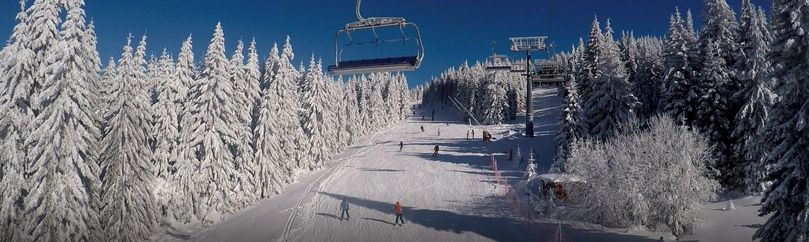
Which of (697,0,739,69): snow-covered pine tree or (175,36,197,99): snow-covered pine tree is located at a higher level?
(697,0,739,69): snow-covered pine tree

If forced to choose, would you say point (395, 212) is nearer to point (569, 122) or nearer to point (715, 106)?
point (569, 122)

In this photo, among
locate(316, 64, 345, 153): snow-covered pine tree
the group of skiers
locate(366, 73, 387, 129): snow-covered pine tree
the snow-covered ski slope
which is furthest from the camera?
locate(366, 73, 387, 129): snow-covered pine tree

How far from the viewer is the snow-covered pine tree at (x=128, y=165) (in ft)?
87.8

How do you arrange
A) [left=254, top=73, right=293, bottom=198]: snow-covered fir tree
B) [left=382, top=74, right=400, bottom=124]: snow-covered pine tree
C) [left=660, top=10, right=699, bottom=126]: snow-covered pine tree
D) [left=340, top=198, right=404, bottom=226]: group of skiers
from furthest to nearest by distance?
[left=382, top=74, right=400, bottom=124]: snow-covered pine tree
[left=254, top=73, right=293, bottom=198]: snow-covered fir tree
[left=660, top=10, right=699, bottom=126]: snow-covered pine tree
[left=340, top=198, right=404, bottom=226]: group of skiers

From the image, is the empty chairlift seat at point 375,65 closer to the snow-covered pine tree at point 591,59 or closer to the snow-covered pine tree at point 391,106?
the snow-covered pine tree at point 591,59

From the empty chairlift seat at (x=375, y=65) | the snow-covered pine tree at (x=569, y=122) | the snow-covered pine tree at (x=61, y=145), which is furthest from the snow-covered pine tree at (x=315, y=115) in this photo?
the empty chairlift seat at (x=375, y=65)

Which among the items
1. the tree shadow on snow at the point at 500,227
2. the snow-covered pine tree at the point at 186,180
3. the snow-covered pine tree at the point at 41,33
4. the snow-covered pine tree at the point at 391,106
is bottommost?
the tree shadow on snow at the point at 500,227

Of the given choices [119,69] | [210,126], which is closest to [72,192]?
[119,69]

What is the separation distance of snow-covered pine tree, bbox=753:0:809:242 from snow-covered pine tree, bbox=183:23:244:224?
30981 millimetres

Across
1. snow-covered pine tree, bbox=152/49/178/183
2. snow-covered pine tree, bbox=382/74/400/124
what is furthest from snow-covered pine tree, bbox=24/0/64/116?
snow-covered pine tree, bbox=382/74/400/124

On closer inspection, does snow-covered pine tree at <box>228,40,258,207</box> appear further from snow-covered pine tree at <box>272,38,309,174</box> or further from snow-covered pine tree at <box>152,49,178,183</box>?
snow-covered pine tree at <box>272,38,309,174</box>

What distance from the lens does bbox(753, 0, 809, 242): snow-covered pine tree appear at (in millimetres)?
15500

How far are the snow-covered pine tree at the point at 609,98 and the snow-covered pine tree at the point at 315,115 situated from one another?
26.9m

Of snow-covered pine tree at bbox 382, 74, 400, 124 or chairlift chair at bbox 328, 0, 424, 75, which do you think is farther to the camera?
snow-covered pine tree at bbox 382, 74, 400, 124
